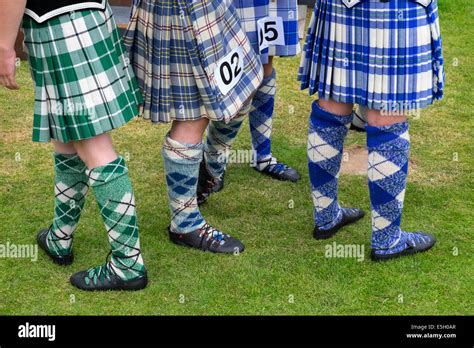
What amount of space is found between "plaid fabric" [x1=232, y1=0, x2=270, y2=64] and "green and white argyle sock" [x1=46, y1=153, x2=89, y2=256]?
909 millimetres

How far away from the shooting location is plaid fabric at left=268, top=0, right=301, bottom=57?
354 centimetres

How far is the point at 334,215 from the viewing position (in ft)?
11.1

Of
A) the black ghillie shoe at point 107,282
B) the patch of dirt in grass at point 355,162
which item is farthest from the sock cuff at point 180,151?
the patch of dirt in grass at point 355,162

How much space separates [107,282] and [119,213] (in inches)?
11.8

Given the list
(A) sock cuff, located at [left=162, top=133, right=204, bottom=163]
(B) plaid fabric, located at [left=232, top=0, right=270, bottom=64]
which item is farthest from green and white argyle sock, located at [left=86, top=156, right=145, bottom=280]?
(B) plaid fabric, located at [left=232, top=0, right=270, bottom=64]

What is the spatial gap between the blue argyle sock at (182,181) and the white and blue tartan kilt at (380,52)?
564 millimetres

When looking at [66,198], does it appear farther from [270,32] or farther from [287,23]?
[287,23]

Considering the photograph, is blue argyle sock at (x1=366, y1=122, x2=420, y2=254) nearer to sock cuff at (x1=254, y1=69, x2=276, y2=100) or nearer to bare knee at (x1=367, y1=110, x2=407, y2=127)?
bare knee at (x1=367, y1=110, x2=407, y2=127)

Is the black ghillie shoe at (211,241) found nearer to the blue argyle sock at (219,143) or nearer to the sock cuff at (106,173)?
the blue argyle sock at (219,143)

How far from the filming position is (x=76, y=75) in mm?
2699

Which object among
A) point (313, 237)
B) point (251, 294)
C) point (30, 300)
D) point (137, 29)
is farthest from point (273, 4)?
point (30, 300)

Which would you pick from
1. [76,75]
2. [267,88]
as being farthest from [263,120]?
[76,75]

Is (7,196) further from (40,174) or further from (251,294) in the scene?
(251,294)
